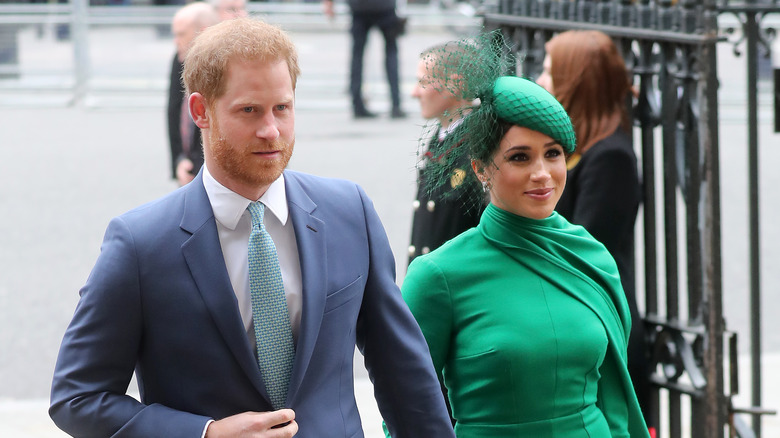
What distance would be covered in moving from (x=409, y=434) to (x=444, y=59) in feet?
3.29

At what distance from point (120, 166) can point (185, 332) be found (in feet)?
29.4

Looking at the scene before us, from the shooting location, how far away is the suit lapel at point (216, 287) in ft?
7.20

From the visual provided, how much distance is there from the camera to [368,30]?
12.9 m

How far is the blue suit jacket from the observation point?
219cm

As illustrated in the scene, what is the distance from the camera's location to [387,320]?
239 cm

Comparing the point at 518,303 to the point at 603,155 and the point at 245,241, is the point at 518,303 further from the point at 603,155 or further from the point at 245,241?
the point at 603,155

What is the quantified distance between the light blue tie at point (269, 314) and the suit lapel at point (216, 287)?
40 millimetres

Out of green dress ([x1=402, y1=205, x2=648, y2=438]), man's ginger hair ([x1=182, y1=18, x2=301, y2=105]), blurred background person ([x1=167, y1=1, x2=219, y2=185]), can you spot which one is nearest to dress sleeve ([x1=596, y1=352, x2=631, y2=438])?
green dress ([x1=402, y1=205, x2=648, y2=438])

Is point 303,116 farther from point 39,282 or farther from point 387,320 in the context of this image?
point 387,320

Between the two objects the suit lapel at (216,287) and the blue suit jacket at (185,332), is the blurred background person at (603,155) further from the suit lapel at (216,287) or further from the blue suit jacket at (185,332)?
the suit lapel at (216,287)

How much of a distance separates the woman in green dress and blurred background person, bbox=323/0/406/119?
995 cm

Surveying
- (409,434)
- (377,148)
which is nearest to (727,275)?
(377,148)

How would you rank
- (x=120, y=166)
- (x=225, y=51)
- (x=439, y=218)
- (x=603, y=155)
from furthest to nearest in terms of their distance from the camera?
(x=120, y=166) → (x=439, y=218) → (x=603, y=155) → (x=225, y=51)

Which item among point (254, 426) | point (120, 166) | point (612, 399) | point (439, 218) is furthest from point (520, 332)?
point (120, 166)
